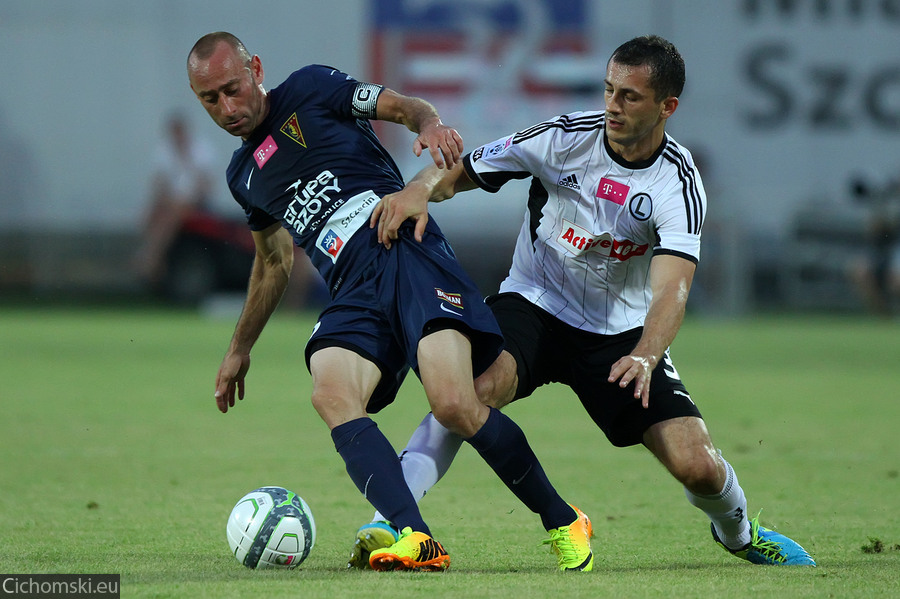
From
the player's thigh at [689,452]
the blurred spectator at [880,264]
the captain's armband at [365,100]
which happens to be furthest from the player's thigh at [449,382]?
the blurred spectator at [880,264]

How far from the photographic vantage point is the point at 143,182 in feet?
68.0

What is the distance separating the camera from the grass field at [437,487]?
4297mm

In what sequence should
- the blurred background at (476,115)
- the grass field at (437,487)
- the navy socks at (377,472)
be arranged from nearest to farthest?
the grass field at (437,487) → the navy socks at (377,472) → the blurred background at (476,115)

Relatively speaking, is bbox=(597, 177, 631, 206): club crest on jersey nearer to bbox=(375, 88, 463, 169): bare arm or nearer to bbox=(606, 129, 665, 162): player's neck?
bbox=(606, 129, 665, 162): player's neck

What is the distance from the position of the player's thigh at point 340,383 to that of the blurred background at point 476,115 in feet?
47.9

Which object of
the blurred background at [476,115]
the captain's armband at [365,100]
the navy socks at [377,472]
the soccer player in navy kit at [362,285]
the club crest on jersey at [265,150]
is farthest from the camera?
the blurred background at [476,115]

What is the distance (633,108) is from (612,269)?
2.27 feet

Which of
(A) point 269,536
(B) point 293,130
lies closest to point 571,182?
(B) point 293,130

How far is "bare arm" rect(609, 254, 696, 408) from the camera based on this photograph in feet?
14.4

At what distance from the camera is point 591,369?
5094mm

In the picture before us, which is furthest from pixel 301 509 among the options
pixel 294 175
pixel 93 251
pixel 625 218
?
pixel 93 251

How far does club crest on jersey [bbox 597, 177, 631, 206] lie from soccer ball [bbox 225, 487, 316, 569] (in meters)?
1.67

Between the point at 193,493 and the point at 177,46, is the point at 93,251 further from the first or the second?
the point at 193,493

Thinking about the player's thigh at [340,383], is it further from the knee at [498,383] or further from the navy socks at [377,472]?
the knee at [498,383]
